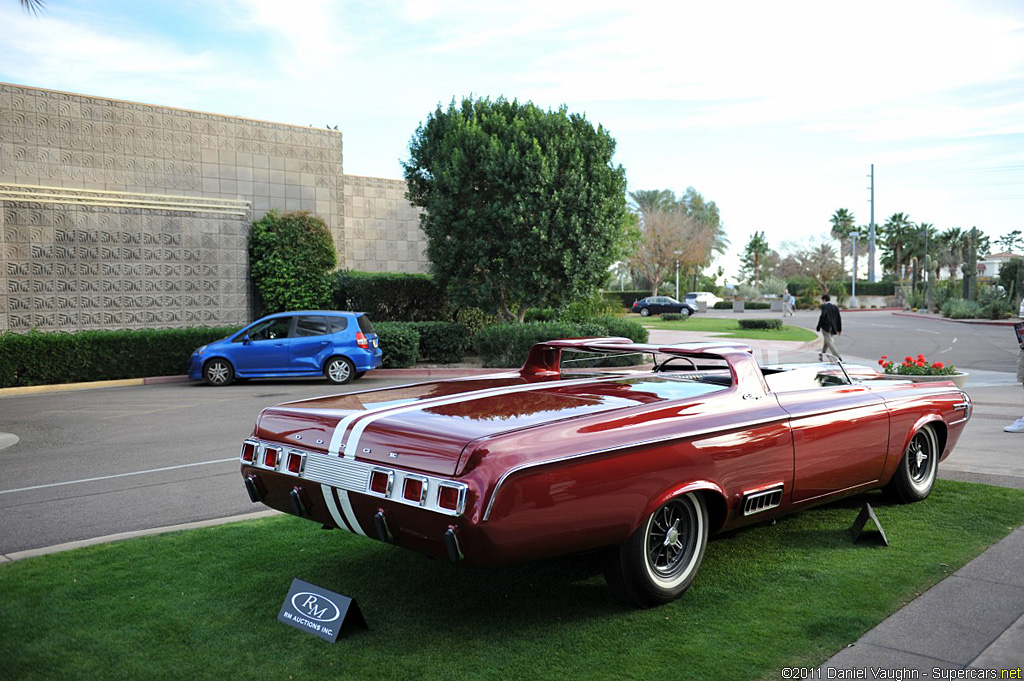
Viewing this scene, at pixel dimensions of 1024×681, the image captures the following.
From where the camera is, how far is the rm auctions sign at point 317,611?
13.0 ft

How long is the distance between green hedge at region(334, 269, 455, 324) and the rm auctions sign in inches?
792

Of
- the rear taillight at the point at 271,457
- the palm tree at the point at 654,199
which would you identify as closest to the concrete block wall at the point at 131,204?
the rear taillight at the point at 271,457

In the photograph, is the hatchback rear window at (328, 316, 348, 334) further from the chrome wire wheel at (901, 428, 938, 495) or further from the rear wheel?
the chrome wire wheel at (901, 428, 938, 495)

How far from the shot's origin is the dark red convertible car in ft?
12.0

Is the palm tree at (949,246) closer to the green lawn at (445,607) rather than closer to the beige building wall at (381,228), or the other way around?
the beige building wall at (381,228)

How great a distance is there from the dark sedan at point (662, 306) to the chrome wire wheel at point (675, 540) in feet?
162

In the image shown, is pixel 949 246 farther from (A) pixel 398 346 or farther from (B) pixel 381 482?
(B) pixel 381 482

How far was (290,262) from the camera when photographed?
24141 mm

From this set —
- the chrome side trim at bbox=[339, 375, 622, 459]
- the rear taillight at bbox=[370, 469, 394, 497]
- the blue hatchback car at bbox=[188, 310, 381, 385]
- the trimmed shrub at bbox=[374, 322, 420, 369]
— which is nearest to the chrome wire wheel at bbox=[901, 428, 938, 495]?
the chrome side trim at bbox=[339, 375, 622, 459]

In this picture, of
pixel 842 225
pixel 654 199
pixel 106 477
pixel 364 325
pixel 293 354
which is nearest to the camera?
pixel 106 477

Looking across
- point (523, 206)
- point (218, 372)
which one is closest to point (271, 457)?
point (218, 372)

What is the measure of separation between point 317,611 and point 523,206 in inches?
661

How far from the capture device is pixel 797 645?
12.5 feet

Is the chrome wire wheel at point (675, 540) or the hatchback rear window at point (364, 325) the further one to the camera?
the hatchback rear window at point (364, 325)
